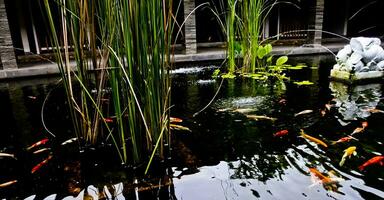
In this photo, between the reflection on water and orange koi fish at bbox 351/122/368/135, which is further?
the reflection on water

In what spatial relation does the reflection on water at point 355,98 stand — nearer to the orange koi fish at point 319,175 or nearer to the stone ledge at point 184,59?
the orange koi fish at point 319,175

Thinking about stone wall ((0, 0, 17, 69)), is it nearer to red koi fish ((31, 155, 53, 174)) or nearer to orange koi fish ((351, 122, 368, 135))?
red koi fish ((31, 155, 53, 174))

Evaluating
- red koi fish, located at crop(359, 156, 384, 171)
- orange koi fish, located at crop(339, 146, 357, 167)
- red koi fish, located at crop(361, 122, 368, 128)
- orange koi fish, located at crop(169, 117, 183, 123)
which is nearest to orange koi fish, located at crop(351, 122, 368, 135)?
red koi fish, located at crop(361, 122, 368, 128)

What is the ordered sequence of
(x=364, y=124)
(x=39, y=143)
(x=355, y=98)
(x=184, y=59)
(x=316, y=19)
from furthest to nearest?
1. (x=316, y=19)
2. (x=184, y=59)
3. (x=355, y=98)
4. (x=364, y=124)
5. (x=39, y=143)

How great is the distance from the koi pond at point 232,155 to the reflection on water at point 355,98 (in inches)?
0.5

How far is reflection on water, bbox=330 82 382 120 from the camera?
283 cm

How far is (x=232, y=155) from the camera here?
2076mm

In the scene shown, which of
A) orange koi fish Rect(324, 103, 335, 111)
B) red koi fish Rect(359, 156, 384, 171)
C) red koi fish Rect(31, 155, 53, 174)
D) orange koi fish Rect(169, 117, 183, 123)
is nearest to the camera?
red koi fish Rect(359, 156, 384, 171)

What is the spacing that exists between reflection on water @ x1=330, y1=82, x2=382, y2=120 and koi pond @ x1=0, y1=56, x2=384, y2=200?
0.01 metres

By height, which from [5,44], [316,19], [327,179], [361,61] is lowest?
[327,179]

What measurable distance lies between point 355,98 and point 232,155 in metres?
2.02

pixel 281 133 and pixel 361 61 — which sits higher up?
pixel 361 61

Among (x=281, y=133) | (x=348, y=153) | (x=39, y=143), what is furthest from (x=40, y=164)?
(x=348, y=153)

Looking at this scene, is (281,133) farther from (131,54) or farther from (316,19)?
(316,19)
